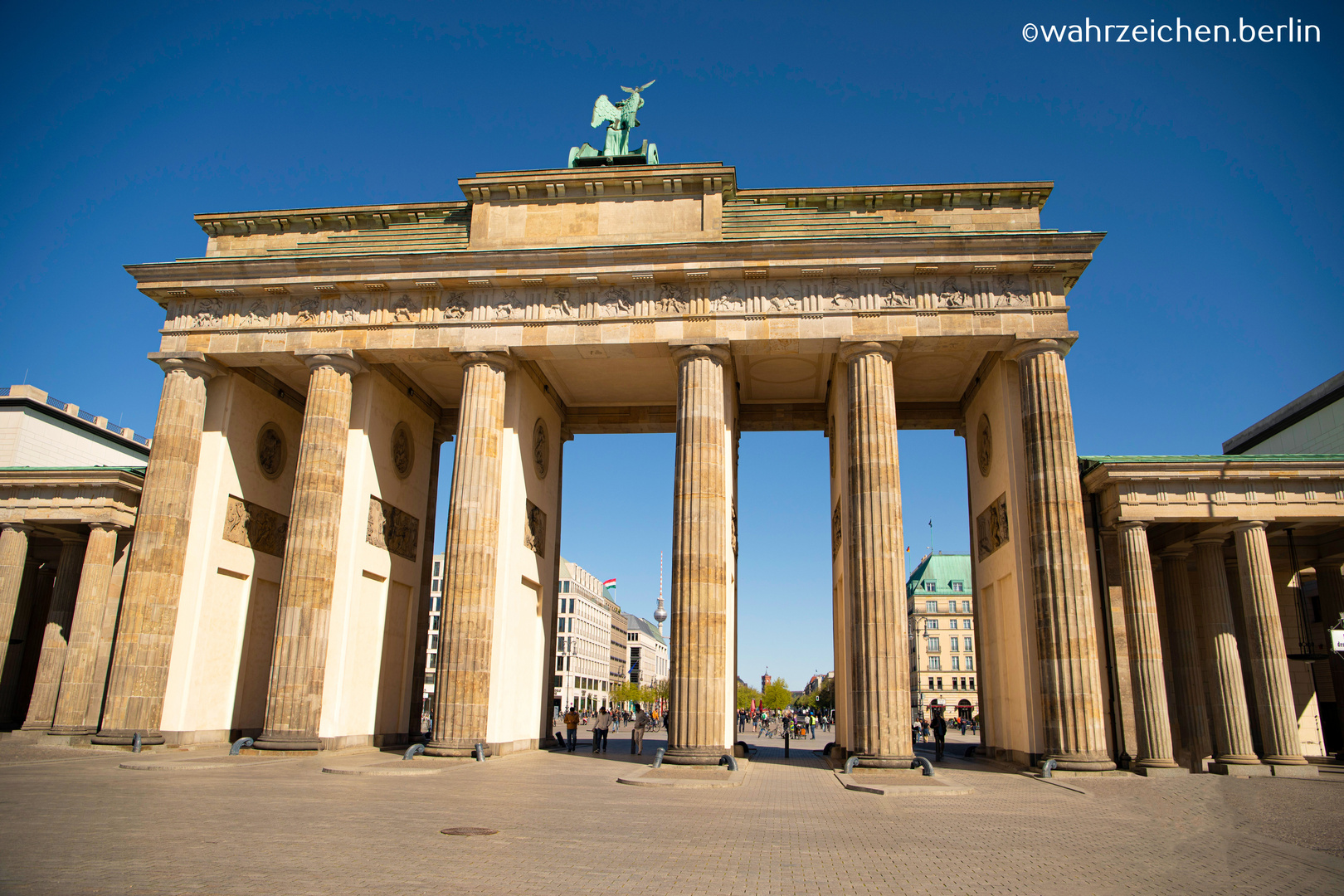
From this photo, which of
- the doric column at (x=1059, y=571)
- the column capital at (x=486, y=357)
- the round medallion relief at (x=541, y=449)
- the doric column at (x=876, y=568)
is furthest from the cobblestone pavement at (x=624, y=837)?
the round medallion relief at (x=541, y=449)

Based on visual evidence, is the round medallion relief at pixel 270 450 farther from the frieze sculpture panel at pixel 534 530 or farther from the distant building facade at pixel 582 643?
the distant building facade at pixel 582 643

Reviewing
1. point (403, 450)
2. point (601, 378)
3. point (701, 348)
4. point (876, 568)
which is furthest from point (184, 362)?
point (876, 568)

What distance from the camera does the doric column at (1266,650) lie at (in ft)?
74.2

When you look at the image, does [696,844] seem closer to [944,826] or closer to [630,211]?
[944,826]

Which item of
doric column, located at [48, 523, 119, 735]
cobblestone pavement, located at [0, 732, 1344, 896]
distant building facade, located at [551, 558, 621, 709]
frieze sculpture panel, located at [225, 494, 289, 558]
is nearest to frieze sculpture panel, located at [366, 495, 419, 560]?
frieze sculpture panel, located at [225, 494, 289, 558]

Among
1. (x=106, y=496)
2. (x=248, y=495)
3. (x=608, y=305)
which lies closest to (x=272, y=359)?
(x=248, y=495)

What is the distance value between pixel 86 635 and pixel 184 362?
31.3 feet

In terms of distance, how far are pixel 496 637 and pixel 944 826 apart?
15.0 metres

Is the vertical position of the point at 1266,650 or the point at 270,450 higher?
the point at 270,450

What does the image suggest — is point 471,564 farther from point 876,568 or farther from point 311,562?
point 876,568

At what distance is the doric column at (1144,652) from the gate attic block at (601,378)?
8.38 feet

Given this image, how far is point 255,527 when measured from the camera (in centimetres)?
2778

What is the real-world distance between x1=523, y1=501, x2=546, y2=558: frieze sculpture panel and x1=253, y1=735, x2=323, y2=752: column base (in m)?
8.10

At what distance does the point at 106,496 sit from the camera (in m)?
28.0
